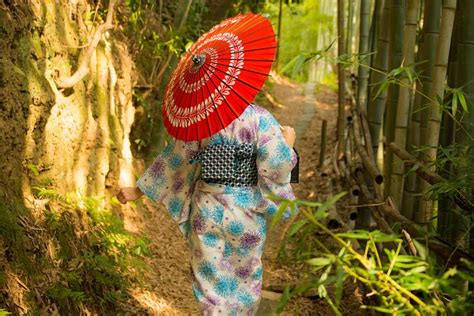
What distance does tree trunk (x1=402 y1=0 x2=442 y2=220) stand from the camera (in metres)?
3.35

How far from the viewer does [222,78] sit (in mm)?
2602

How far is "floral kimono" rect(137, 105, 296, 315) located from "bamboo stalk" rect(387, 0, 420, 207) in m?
0.88

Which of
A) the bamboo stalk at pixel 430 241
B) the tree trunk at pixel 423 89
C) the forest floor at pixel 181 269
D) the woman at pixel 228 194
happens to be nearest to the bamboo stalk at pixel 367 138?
the forest floor at pixel 181 269

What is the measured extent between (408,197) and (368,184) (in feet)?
4.71

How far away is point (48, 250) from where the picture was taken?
3.05m

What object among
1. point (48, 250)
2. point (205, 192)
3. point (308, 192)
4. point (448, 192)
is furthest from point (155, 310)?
point (308, 192)

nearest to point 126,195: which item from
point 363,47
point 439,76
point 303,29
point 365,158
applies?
point 439,76

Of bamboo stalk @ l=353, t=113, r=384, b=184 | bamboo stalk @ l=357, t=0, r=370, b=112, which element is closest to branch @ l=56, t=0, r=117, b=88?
bamboo stalk @ l=353, t=113, r=384, b=184

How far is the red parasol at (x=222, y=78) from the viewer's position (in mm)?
2561

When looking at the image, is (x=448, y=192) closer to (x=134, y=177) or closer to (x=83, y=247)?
(x=83, y=247)

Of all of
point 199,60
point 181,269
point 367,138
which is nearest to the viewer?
point 199,60

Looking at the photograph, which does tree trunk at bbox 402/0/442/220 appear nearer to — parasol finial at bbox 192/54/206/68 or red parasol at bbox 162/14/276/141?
red parasol at bbox 162/14/276/141

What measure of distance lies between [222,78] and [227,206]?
57cm

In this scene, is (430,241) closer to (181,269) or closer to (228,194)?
(228,194)
